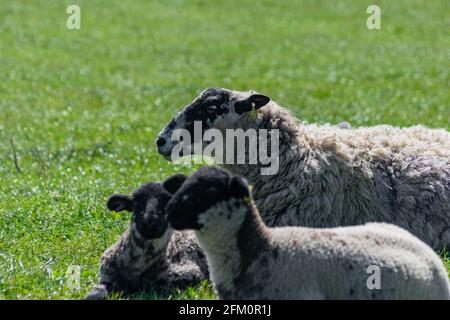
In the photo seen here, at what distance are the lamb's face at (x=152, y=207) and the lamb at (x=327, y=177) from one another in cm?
153

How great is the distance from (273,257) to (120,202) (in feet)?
5.12

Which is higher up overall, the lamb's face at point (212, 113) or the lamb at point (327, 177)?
the lamb's face at point (212, 113)

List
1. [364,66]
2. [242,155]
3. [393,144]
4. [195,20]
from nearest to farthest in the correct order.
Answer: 1. [242,155]
2. [393,144]
3. [364,66]
4. [195,20]

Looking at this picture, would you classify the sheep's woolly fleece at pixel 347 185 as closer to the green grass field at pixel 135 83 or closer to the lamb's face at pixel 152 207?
the green grass field at pixel 135 83

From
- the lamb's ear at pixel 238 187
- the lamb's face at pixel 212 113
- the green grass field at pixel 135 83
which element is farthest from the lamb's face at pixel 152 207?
the lamb's face at pixel 212 113

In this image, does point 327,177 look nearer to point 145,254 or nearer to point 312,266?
point 145,254

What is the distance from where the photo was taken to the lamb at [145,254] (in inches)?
260

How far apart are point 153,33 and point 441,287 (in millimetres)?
23150

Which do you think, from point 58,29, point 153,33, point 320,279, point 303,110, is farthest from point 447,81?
point 320,279

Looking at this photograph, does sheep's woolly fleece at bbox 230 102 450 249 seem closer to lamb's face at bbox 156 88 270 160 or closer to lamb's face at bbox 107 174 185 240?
lamb's face at bbox 156 88 270 160

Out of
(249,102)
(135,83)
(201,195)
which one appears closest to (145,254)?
(201,195)

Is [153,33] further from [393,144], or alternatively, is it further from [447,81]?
[393,144]

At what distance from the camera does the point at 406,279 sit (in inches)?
232

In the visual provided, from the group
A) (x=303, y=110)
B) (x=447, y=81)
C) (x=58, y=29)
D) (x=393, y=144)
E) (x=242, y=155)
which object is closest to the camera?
(x=242, y=155)
